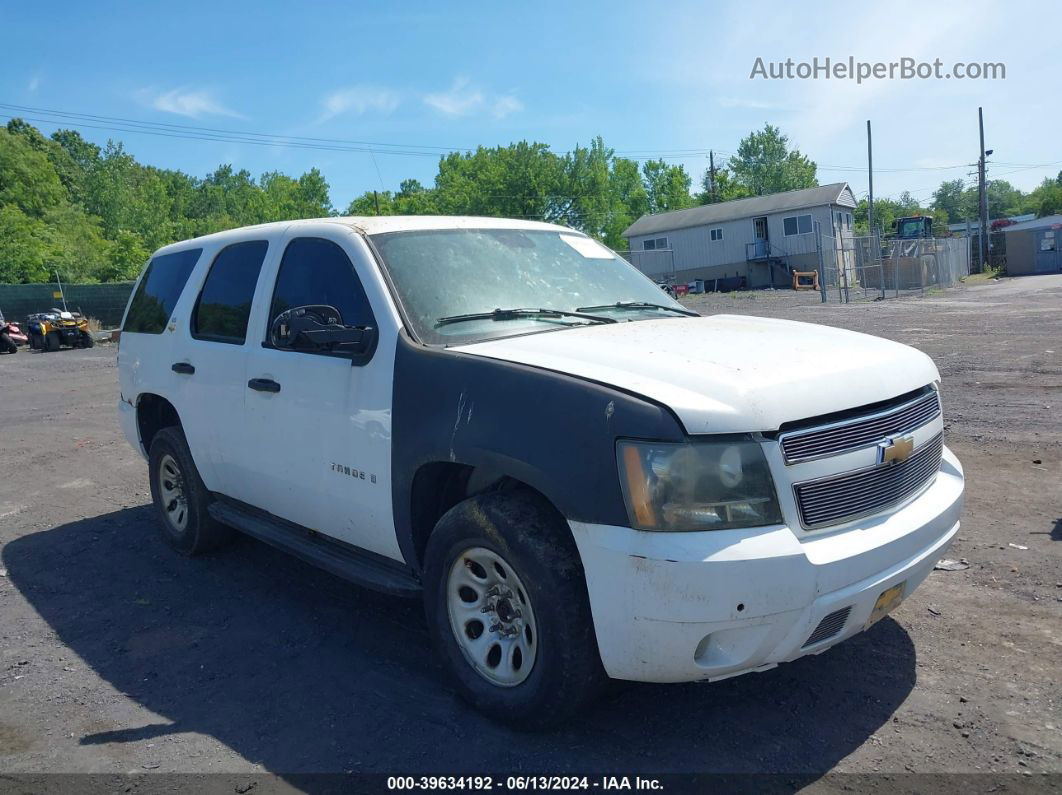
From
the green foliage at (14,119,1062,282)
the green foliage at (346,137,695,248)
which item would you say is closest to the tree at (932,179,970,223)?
the green foliage at (14,119,1062,282)

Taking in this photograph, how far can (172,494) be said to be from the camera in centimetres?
575

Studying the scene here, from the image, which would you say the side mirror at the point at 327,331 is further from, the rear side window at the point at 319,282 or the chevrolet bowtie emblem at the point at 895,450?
the chevrolet bowtie emblem at the point at 895,450

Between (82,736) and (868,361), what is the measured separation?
11.6 feet

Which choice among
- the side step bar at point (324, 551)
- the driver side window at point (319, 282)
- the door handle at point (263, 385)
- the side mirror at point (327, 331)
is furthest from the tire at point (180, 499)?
the side mirror at point (327, 331)

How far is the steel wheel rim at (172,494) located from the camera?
221 inches

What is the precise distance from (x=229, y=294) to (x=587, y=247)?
210cm

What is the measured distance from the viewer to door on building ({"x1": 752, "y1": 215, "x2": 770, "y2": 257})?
51.7 meters

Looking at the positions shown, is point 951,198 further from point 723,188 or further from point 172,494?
point 172,494

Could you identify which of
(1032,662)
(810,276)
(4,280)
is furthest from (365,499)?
(4,280)

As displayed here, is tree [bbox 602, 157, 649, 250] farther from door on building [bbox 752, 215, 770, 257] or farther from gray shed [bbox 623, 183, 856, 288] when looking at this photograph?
door on building [bbox 752, 215, 770, 257]

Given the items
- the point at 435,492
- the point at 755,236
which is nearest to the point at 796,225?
the point at 755,236

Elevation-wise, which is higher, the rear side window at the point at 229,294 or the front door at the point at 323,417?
the rear side window at the point at 229,294

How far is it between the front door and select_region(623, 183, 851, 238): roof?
49.7 meters

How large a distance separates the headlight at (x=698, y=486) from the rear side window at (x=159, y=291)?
3.77 m
